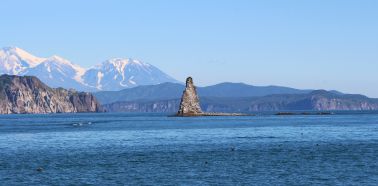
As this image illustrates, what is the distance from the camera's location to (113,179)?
7800 cm

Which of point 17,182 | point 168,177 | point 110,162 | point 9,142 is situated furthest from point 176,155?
point 9,142

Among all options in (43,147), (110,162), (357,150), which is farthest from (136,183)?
(43,147)

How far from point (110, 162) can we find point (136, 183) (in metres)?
22.8

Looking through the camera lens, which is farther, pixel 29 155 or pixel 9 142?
pixel 9 142

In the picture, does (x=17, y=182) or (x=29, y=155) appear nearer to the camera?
(x=17, y=182)

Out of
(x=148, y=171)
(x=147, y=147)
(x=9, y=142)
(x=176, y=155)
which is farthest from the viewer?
(x=9, y=142)

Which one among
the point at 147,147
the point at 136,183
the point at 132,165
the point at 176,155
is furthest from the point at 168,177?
the point at 147,147

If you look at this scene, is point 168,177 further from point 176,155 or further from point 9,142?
point 9,142

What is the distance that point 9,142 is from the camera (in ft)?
479

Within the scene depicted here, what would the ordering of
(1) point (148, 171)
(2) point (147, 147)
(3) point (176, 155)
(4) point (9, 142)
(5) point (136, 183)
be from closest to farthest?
(5) point (136, 183) → (1) point (148, 171) → (3) point (176, 155) → (2) point (147, 147) → (4) point (9, 142)

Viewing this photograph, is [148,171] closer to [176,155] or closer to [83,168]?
[83,168]

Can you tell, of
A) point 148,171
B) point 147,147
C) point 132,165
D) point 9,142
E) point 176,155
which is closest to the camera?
point 148,171

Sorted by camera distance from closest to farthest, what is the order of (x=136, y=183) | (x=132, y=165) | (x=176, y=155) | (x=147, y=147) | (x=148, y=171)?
(x=136, y=183)
(x=148, y=171)
(x=132, y=165)
(x=176, y=155)
(x=147, y=147)

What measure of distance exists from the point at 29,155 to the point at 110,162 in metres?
20.0
